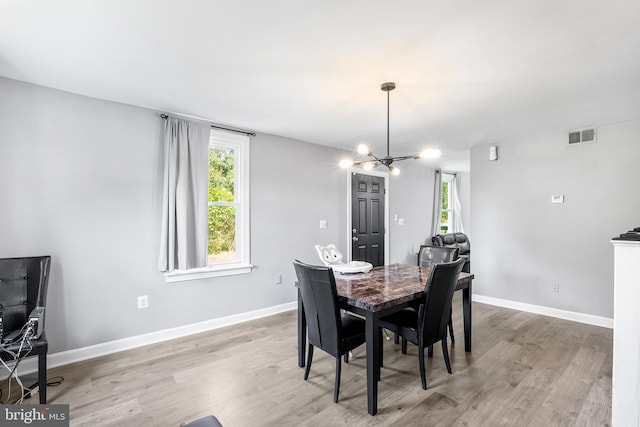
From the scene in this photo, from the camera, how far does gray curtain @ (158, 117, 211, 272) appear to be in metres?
3.18

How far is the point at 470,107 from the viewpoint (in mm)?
3096

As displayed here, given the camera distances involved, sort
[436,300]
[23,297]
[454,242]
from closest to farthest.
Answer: [436,300] → [23,297] → [454,242]

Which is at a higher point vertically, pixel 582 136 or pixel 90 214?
pixel 582 136

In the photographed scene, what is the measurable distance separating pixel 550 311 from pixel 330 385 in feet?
11.2

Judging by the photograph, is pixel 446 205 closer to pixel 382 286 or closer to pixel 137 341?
pixel 382 286

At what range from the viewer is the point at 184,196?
3.25m

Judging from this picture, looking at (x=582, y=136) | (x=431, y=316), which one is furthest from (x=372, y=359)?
(x=582, y=136)

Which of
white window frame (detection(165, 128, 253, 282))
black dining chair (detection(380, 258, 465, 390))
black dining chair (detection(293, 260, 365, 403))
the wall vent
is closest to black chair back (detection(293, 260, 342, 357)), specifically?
black dining chair (detection(293, 260, 365, 403))

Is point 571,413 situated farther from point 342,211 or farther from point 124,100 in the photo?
point 124,100

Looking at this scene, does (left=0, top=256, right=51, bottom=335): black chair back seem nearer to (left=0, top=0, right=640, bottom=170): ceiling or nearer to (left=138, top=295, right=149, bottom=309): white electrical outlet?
(left=138, top=295, right=149, bottom=309): white electrical outlet

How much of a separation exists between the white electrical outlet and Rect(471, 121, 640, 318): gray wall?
4.51 meters

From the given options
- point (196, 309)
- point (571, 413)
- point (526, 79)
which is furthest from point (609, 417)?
point (196, 309)

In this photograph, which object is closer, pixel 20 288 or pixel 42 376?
pixel 42 376

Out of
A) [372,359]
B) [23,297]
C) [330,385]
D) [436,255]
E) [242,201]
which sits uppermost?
[242,201]
